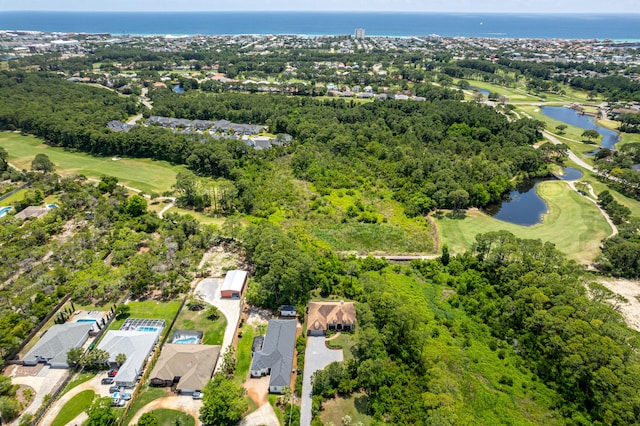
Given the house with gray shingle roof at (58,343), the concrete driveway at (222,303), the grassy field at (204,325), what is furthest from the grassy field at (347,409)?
the house with gray shingle roof at (58,343)

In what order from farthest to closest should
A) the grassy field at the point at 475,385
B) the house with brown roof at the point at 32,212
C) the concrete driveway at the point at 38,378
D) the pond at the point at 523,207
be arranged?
the pond at the point at 523,207, the house with brown roof at the point at 32,212, the concrete driveway at the point at 38,378, the grassy field at the point at 475,385

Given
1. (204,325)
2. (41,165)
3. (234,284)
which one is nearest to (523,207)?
(234,284)

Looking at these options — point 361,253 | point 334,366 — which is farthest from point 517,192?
point 334,366

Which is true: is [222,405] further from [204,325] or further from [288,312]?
[288,312]

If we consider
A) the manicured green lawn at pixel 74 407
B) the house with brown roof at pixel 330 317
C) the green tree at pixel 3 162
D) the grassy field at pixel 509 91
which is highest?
the grassy field at pixel 509 91

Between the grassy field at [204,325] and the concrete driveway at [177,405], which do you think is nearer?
the concrete driveway at [177,405]

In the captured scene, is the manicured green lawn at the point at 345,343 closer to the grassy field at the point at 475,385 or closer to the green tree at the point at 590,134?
the grassy field at the point at 475,385

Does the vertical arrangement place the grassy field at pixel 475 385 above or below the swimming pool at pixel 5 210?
below

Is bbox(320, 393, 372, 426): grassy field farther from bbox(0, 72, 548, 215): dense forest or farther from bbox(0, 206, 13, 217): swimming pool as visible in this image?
bbox(0, 206, 13, 217): swimming pool
